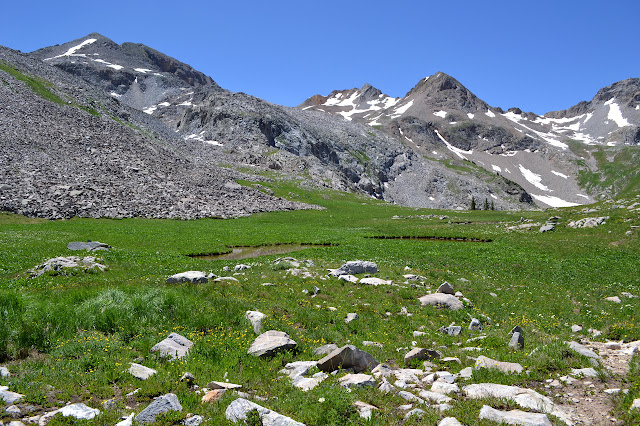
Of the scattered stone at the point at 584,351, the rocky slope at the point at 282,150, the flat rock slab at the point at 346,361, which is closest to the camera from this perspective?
the flat rock slab at the point at 346,361

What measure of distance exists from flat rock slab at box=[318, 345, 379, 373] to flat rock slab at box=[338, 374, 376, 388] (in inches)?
30.2

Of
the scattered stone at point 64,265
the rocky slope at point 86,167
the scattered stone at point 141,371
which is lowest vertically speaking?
the scattered stone at point 141,371

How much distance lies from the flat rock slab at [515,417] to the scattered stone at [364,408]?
2.16 meters

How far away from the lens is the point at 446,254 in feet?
112

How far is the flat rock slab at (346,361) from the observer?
984 cm

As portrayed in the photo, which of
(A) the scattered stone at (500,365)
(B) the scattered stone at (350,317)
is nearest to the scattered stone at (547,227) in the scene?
(B) the scattered stone at (350,317)

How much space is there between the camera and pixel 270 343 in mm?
11352

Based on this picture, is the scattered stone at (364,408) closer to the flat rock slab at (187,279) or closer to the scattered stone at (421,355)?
the scattered stone at (421,355)

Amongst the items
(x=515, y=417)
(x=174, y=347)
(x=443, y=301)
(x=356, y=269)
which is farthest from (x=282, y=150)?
(x=515, y=417)

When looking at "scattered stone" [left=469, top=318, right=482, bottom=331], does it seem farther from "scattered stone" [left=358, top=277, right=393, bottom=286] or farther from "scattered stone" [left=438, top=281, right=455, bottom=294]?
"scattered stone" [left=358, top=277, right=393, bottom=286]

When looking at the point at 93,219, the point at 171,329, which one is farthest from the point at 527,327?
the point at 93,219

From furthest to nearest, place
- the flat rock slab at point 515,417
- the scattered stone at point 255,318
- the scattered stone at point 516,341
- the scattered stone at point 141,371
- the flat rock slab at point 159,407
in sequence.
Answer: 1. the scattered stone at point 255,318
2. the scattered stone at point 516,341
3. the scattered stone at point 141,371
4. the flat rock slab at point 159,407
5. the flat rock slab at point 515,417

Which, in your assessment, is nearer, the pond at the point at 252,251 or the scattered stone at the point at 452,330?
the scattered stone at the point at 452,330

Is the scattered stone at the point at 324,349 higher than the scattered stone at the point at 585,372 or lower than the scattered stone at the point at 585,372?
lower
